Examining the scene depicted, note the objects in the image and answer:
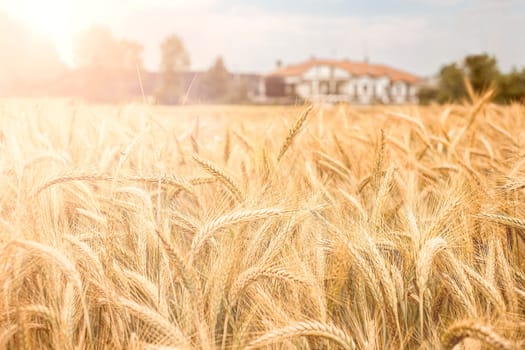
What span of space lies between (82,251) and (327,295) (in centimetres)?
60

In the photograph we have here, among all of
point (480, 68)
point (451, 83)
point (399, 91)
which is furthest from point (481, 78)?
point (399, 91)

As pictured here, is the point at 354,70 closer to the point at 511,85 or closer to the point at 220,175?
the point at 511,85

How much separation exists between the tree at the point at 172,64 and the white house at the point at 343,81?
41.2 feet

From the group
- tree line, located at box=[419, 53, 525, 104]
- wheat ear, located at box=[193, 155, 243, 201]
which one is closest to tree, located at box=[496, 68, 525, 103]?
tree line, located at box=[419, 53, 525, 104]

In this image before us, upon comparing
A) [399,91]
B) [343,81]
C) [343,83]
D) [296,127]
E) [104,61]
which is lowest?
[296,127]

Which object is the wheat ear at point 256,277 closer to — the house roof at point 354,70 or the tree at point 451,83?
the tree at point 451,83

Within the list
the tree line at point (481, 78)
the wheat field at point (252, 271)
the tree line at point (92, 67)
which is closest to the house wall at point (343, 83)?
the tree line at point (92, 67)

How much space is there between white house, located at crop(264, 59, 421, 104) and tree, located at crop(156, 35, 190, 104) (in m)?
12.6

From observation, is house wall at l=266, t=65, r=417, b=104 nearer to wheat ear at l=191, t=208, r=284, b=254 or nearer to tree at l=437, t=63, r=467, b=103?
tree at l=437, t=63, r=467, b=103

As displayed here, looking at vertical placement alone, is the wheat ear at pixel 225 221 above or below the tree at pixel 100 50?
below

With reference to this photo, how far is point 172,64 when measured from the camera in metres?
44.1

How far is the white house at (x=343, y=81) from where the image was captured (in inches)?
2079

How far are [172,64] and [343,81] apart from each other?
19.2 m

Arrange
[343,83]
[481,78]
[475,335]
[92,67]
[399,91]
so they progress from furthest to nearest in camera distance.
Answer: [399,91] < [343,83] < [92,67] < [481,78] < [475,335]
